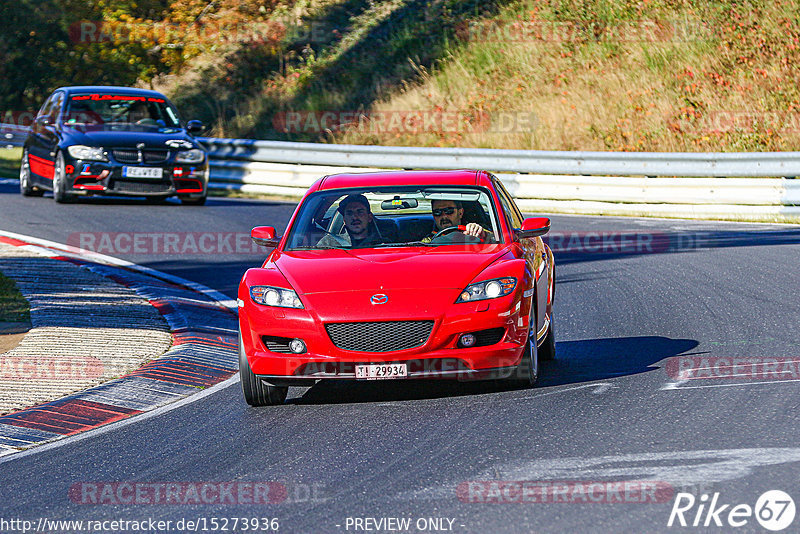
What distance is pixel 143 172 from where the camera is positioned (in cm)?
2011

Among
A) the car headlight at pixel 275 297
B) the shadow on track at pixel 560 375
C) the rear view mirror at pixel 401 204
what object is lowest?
the shadow on track at pixel 560 375

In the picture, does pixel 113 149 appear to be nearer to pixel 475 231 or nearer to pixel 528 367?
pixel 475 231

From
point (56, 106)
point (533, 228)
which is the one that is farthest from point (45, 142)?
point (533, 228)

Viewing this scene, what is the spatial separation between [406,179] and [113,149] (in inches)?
466

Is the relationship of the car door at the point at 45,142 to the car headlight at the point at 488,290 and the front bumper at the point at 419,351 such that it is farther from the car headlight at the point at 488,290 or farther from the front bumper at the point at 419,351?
the car headlight at the point at 488,290

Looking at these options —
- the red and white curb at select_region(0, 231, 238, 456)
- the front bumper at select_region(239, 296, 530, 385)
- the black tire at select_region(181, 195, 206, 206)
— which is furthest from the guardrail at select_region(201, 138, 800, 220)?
the front bumper at select_region(239, 296, 530, 385)

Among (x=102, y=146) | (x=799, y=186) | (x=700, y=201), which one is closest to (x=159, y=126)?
(x=102, y=146)

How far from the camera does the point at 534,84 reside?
1179 inches

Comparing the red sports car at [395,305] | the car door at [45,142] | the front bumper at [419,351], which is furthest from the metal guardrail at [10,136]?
the front bumper at [419,351]

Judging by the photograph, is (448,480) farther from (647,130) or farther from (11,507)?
(647,130)

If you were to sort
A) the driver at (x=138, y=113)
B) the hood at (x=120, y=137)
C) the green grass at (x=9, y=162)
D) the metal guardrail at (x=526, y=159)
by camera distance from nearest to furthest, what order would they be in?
the metal guardrail at (x=526, y=159)
the hood at (x=120, y=137)
the driver at (x=138, y=113)
the green grass at (x=9, y=162)

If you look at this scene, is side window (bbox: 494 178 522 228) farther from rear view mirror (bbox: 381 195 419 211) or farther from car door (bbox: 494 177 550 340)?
rear view mirror (bbox: 381 195 419 211)

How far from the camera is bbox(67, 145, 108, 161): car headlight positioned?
1997 centimetres

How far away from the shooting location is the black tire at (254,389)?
7.96 meters
